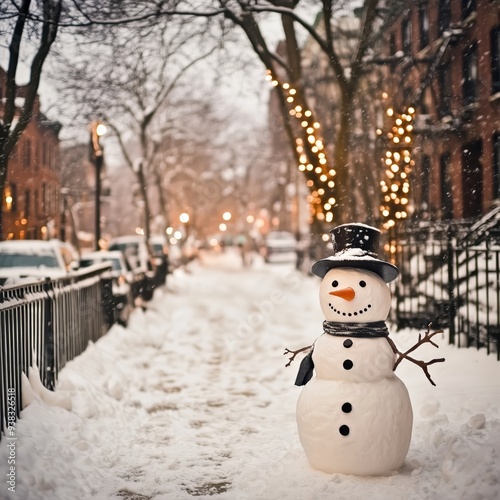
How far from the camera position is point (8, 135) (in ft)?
29.0

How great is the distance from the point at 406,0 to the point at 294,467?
32.4 ft

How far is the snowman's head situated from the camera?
5078 mm

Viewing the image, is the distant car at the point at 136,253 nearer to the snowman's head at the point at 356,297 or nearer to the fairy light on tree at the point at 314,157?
the fairy light on tree at the point at 314,157

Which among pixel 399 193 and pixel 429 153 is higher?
pixel 429 153

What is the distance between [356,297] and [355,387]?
704 mm

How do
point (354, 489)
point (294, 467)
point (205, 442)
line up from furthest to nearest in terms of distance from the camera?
point (205, 442) < point (294, 467) < point (354, 489)

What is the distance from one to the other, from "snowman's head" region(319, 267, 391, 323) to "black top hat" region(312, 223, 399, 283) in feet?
0.25

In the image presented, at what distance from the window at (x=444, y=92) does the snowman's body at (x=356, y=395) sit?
45.3ft

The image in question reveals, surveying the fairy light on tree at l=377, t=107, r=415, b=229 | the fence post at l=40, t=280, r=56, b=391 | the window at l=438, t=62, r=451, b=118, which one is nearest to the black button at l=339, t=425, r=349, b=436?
the fence post at l=40, t=280, r=56, b=391

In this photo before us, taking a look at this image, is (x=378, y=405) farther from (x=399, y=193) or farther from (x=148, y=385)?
(x=399, y=193)

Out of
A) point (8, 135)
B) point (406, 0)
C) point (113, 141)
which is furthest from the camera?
point (113, 141)

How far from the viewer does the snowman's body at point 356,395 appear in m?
5.00

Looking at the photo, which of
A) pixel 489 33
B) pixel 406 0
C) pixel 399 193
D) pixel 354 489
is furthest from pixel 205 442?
pixel 489 33

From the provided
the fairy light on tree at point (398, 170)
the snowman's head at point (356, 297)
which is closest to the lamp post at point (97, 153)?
the fairy light on tree at point (398, 170)
